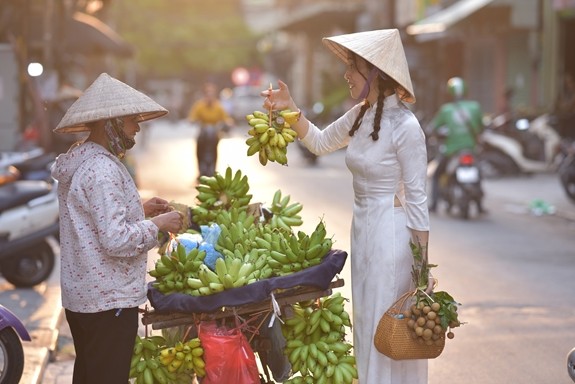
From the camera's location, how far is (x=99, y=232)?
14.9 feet

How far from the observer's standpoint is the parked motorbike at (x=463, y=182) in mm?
14781

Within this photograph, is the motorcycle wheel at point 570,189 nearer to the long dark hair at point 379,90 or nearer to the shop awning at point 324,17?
the long dark hair at point 379,90

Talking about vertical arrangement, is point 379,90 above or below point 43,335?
above

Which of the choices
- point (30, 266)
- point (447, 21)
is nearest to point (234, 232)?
point (30, 266)

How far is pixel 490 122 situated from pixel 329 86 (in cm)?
2469

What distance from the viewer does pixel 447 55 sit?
3344cm

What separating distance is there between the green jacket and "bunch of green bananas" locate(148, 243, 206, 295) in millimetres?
9972

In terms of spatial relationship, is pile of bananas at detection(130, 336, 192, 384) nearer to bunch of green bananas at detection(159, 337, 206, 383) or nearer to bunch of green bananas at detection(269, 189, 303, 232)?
bunch of green bananas at detection(159, 337, 206, 383)

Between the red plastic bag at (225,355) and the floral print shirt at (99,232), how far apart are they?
56 centimetres

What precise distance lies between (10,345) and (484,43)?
2576 cm

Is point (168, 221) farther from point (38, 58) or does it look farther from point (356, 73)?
point (38, 58)

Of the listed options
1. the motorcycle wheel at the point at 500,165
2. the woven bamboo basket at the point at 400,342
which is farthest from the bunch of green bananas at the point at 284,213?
the motorcycle wheel at the point at 500,165

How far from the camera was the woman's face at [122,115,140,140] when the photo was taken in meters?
4.71

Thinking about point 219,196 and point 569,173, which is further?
point 569,173
